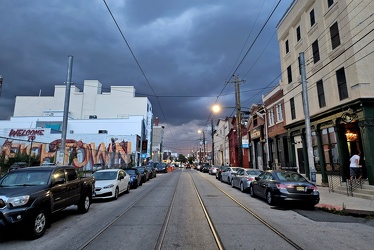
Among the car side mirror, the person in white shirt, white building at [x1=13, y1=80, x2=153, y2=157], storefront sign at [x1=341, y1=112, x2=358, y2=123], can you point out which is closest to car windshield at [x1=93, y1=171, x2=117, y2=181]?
the car side mirror

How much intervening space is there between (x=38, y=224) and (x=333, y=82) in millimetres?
17215

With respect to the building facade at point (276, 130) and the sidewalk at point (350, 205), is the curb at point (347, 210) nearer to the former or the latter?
the sidewalk at point (350, 205)

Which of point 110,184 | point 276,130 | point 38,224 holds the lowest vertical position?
point 38,224

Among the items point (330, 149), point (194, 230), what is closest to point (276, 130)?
point (330, 149)

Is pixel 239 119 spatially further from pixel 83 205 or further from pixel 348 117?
pixel 83 205

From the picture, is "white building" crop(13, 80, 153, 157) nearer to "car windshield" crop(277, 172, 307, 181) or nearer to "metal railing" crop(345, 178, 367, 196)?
"metal railing" crop(345, 178, 367, 196)

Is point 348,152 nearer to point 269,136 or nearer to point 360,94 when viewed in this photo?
point 360,94

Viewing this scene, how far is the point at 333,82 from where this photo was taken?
1636cm

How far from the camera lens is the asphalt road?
5680 mm

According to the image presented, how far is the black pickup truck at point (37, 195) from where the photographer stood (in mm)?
5973

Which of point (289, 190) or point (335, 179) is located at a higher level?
point (335, 179)

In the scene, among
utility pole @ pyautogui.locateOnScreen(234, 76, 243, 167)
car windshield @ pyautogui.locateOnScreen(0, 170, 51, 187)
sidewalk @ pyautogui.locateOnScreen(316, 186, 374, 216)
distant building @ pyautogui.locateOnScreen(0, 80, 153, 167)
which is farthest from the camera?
distant building @ pyautogui.locateOnScreen(0, 80, 153, 167)

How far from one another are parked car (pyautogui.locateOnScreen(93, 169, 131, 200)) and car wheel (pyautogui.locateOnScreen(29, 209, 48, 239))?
17.6 feet

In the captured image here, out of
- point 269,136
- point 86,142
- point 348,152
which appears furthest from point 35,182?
point 86,142
